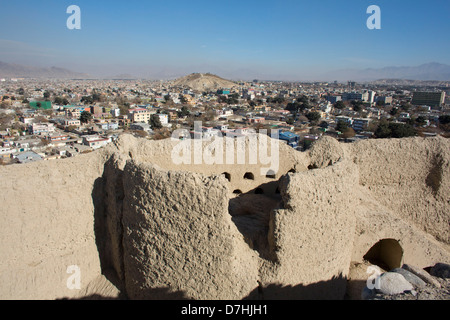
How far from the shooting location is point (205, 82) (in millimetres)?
141750

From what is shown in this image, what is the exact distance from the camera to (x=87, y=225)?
22.1ft

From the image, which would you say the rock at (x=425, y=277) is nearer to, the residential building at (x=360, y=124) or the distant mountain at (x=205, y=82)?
the residential building at (x=360, y=124)

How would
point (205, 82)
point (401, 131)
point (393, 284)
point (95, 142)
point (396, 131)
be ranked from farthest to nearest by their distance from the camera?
point (205, 82) → point (95, 142) → point (396, 131) → point (401, 131) → point (393, 284)

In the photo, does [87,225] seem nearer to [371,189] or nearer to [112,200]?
[112,200]

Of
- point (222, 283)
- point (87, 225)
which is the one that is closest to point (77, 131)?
point (87, 225)

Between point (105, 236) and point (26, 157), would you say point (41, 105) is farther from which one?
point (105, 236)

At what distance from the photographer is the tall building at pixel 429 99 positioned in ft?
250

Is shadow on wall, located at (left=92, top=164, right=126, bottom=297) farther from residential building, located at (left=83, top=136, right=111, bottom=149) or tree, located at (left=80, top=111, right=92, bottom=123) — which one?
tree, located at (left=80, top=111, right=92, bottom=123)

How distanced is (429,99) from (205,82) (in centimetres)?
9101

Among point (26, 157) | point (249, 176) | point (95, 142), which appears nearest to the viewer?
point (249, 176)

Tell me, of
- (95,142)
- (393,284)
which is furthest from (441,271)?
(95,142)

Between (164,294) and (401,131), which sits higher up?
(401,131)

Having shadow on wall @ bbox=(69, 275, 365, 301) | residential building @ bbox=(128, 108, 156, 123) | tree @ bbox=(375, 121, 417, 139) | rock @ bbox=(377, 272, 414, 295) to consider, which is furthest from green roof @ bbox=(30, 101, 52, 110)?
rock @ bbox=(377, 272, 414, 295)

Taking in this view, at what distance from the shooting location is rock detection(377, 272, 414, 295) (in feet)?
12.5
